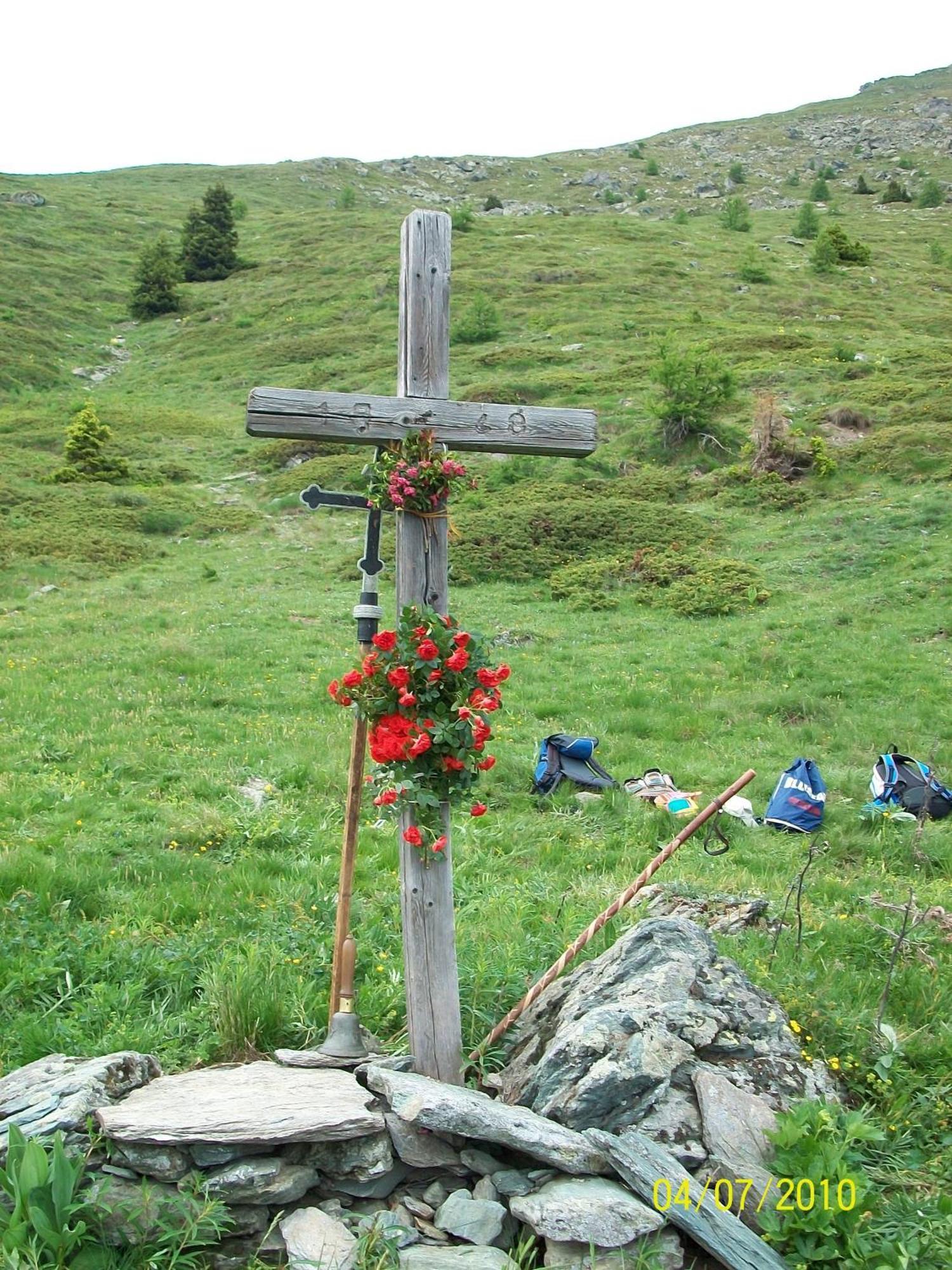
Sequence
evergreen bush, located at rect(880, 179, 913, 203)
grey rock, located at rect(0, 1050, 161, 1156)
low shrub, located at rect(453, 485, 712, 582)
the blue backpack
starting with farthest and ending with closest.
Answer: evergreen bush, located at rect(880, 179, 913, 203) < low shrub, located at rect(453, 485, 712, 582) < the blue backpack < grey rock, located at rect(0, 1050, 161, 1156)

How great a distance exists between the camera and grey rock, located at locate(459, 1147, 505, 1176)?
3.67 m

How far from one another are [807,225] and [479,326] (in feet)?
111

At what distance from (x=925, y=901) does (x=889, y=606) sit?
1057 centimetres

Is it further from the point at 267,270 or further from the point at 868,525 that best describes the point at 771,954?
the point at 267,270

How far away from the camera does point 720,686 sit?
13203 mm

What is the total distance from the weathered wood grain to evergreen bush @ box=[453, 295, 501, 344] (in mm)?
41332

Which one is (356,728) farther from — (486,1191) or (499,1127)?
(486,1191)

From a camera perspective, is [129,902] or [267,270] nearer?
[129,902]

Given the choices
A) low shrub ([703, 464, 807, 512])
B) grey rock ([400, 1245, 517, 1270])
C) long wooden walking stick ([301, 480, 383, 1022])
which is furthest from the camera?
low shrub ([703, 464, 807, 512])

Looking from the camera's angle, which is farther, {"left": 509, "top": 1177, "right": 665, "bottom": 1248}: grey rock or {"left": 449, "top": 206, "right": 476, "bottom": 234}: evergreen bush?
{"left": 449, "top": 206, "right": 476, "bottom": 234}: evergreen bush

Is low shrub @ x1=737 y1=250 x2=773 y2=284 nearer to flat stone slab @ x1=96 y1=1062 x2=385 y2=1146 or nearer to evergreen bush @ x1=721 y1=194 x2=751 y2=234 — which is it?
evergreen bush @ x1=721 y1=194 x2=751 y2=234

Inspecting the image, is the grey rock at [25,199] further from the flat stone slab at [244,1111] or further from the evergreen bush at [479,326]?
the flat stone slab at [244,1111]

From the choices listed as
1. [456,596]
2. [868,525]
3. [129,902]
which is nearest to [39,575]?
[456,596]
